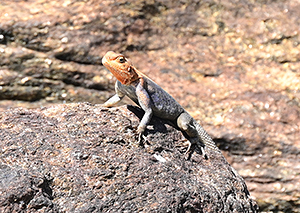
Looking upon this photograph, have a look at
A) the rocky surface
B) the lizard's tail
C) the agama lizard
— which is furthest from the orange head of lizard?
the rocky surface

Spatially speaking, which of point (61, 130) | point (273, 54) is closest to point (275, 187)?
point (273, 54)

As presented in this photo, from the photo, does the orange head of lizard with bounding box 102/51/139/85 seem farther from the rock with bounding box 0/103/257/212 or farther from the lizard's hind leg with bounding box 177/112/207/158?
the lizard's hind leg with bounding box 177/112/207/158

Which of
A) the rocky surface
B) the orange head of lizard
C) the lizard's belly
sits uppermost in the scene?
the orange head of lizard

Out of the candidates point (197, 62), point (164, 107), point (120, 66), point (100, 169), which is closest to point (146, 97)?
point (164, 107)

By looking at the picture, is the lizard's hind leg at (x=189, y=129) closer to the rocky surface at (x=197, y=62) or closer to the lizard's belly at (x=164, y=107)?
the lizard's belly at (x=164, y=107)

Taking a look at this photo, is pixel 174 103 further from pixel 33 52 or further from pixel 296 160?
pixel 33 52

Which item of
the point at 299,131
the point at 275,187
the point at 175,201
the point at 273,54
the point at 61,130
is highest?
the point at 61,130

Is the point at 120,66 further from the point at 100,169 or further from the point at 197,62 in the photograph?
the point at 197,62
